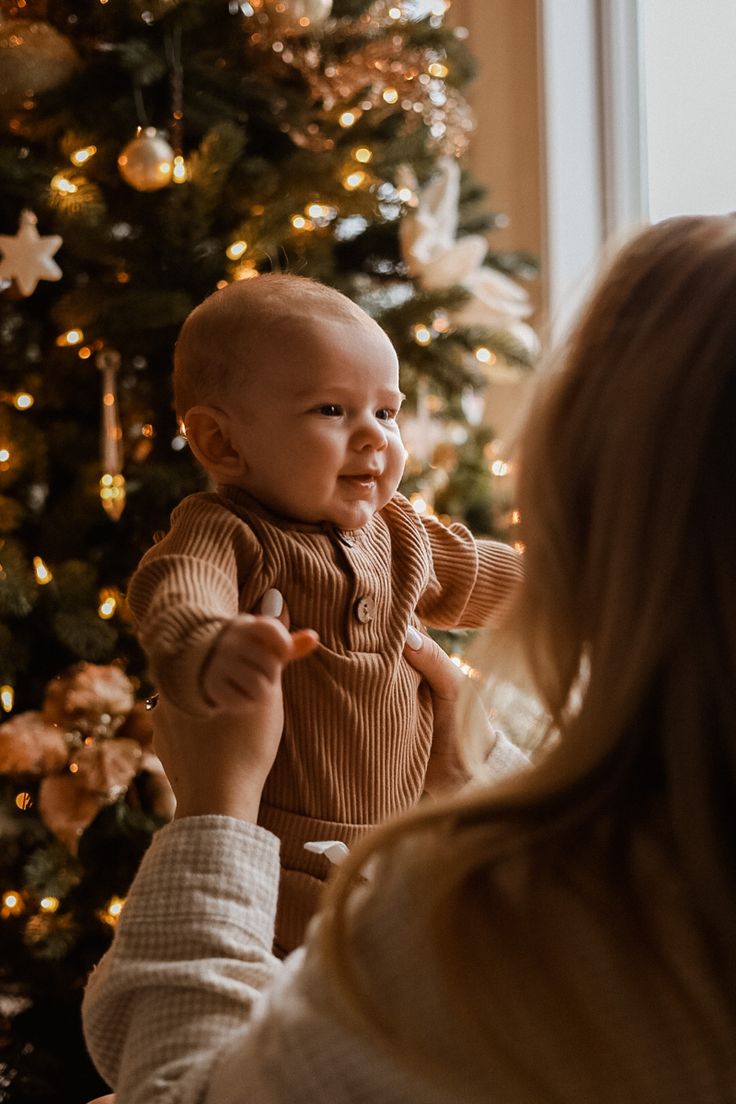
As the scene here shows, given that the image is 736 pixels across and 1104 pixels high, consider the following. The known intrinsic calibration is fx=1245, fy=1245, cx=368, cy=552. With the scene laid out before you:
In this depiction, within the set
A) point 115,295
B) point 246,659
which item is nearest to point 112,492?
point 115,295

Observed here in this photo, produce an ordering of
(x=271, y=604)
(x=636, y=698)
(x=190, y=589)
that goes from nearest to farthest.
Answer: (x=636, y=698)
(x=190, y=589)
(x=271, y=604)

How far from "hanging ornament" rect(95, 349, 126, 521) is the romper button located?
105 centimetres

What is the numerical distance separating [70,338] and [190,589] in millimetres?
1286

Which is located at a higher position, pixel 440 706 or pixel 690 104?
pixel 690 104

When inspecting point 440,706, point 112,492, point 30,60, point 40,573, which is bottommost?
point 40,573

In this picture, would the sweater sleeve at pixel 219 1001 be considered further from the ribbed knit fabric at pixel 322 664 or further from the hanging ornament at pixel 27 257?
the hanging ornament at pixel 27 257

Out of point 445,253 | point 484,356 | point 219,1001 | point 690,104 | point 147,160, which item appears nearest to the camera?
point 219,1001

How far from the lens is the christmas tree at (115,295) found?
196cm

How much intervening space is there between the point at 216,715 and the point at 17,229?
4.91 ft

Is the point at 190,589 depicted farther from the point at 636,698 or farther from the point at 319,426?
the point at 636,698

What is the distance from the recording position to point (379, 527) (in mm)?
1158

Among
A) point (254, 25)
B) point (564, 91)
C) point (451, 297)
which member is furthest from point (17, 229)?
point (564, 91)

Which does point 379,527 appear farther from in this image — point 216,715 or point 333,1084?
point 333,1084

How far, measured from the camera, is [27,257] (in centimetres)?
193
